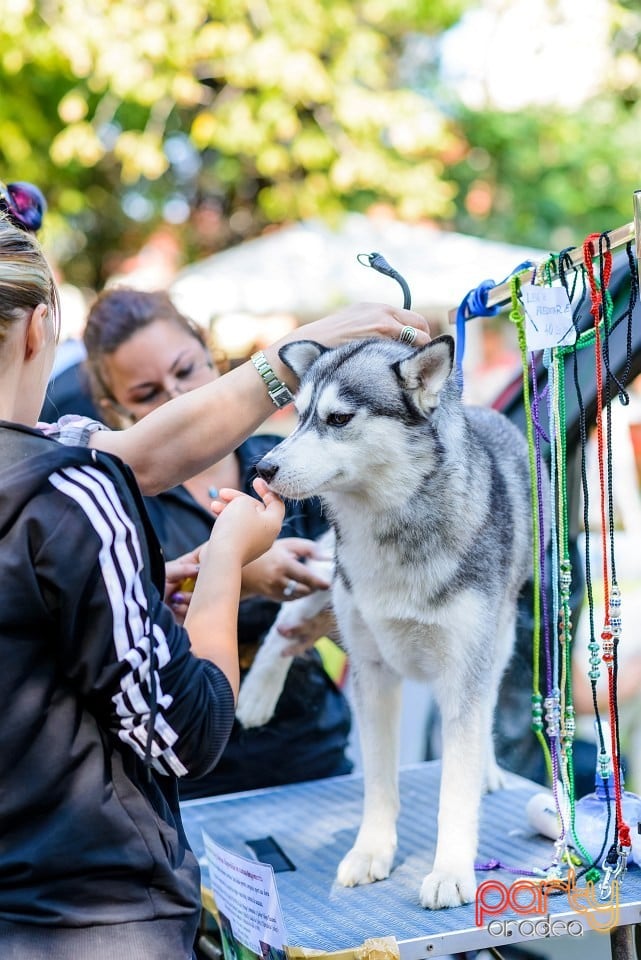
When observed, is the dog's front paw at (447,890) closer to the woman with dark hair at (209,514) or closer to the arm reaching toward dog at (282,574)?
the arm reaching toward dog at (282,574)

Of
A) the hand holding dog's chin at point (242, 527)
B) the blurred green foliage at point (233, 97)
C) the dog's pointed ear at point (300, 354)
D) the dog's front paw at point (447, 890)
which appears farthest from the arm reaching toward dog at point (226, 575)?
the blurred green foliage at point (233, 97)

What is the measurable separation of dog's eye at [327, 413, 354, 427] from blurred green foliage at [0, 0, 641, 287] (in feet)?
23.8

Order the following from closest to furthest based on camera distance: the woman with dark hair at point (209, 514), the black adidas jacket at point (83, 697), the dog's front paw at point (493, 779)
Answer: the black adidas jacket at point (83, 697), the dog's front paw at point (493, 779), the woman with dark hair at point (209, 514)

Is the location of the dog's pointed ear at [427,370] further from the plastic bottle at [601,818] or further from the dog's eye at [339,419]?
the plastic bottle at [601,818]

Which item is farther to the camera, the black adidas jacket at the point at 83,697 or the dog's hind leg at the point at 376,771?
the dog's hind leg at the point at 376,771

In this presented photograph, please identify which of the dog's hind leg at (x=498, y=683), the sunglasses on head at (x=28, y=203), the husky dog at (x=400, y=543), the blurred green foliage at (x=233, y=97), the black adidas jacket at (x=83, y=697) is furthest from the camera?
the blurred green foliage at (x=233, y=97)

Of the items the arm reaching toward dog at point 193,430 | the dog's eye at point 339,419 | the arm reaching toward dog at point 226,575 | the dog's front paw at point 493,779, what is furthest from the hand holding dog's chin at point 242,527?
the dog's front paw at point 493,779

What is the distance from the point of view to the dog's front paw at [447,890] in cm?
204

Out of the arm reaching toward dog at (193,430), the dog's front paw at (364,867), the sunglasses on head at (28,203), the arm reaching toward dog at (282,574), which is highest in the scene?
the sunglasses on head at (28,203)

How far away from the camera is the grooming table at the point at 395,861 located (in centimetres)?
190

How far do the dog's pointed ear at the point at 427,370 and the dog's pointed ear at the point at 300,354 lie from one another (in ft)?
0.61

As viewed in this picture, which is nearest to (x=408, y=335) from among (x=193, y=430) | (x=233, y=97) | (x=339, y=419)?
(x=339, y=419)

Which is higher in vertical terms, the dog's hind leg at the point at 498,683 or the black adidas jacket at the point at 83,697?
the black adidas jacket at the point at 83,697

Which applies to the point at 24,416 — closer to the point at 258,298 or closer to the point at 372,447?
the point at 372,447
